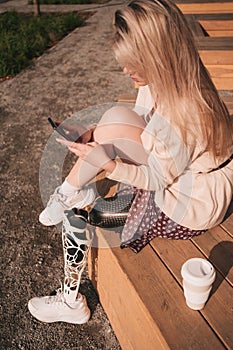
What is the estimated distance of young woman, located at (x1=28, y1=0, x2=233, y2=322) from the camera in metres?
1.67

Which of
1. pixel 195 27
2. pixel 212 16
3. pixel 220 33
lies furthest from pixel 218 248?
pixel 212 16

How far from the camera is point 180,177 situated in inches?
74.1

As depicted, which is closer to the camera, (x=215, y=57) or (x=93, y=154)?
(x=93, y=154)

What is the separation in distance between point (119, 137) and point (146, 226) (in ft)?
1.66

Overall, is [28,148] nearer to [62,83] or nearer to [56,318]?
[62,83]

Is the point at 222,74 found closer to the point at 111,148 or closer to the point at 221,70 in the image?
the point at 221,70

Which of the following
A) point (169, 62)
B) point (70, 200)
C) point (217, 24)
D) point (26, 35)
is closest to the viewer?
point (169, 62)

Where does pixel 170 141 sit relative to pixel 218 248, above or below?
above

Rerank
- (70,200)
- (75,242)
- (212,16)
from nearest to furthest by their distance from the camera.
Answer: (75,242), (70,200), (212,16)

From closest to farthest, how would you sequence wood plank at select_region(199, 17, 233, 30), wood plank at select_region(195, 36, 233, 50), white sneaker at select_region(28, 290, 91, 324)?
white sneaker at select_region(28, 290, 91, 324) → wood plank at select_region(195, 36, 233, 50) → wood plank at select_region(199, 17, 233, 30)

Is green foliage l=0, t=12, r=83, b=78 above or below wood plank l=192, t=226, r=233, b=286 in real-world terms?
below

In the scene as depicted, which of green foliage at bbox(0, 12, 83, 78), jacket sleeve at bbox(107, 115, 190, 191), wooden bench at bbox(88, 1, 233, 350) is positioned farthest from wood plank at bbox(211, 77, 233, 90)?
green foliage at bbox(0, 12, 83, 78)

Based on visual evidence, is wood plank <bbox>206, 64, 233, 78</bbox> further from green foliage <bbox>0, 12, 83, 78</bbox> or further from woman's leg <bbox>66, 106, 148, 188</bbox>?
green foliage <bbox>0, 12, 83, 78</bbox>

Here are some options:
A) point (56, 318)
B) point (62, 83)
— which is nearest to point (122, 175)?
point (56, 318)
